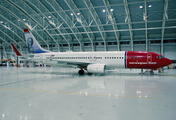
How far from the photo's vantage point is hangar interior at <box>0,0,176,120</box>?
4500 mm

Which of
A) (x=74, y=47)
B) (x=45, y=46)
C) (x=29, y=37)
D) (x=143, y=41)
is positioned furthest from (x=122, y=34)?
(x=45, y=46)

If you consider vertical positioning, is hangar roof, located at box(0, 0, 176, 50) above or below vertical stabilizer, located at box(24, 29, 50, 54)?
above

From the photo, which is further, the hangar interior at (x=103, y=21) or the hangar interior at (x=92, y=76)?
the hangar interior at (x=103, y=21)

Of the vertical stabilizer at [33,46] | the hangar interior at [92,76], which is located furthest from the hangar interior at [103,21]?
the vertical stabilizer at [33,46]

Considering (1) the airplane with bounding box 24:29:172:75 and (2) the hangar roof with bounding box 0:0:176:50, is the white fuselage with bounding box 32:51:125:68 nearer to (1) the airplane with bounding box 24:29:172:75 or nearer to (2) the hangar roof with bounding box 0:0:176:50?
(1) the airplane with bounding box 24:29:172:75

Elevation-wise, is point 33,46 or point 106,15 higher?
point 106,15

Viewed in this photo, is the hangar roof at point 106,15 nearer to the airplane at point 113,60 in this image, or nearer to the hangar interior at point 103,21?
the hangar interior at point 103,21

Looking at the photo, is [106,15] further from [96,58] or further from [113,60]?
[113,60]

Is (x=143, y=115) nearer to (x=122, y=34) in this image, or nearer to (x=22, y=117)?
(x=22, y=117)

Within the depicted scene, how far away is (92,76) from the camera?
1390 centimetres

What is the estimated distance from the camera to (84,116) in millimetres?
3971

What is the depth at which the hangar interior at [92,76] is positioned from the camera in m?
4.50

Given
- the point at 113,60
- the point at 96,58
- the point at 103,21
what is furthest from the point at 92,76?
the point at 103,21

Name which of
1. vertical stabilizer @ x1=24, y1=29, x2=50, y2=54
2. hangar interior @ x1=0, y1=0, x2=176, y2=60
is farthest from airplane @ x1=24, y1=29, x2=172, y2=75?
hangar interior @ x1=0, y1=0, x2=176, y2=60
